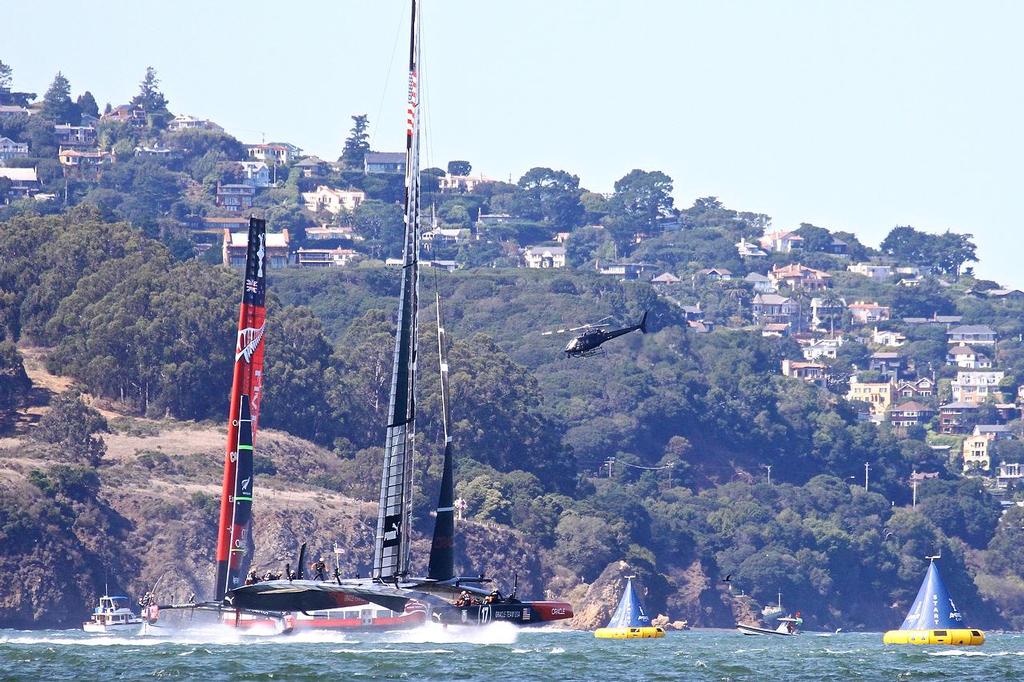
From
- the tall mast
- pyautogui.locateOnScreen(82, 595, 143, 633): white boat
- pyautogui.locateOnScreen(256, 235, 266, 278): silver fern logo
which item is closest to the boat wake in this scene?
the tall mast

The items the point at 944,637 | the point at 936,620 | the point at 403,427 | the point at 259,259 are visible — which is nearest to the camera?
the point at 403,427

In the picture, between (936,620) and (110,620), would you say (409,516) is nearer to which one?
(936,620)

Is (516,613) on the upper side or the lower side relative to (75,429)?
lower

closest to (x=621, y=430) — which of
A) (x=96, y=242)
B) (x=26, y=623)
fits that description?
(x=96, y=242)

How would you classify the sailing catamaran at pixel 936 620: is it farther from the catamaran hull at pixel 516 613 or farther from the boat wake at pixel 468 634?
the catamaran hull at pixel 516 613

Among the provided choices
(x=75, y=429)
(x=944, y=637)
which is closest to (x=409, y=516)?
(x=944, y=637)

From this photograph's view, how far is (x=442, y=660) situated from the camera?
7169 cm

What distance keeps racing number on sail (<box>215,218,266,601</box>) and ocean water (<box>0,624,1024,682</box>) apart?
3.58 m

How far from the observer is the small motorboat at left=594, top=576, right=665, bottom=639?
106m

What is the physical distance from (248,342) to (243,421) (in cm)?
282

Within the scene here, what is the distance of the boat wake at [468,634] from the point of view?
77.3 m

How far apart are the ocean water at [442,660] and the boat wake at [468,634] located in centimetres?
7

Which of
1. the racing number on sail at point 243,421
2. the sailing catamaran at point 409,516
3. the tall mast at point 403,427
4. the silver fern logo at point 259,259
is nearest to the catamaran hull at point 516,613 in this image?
the sailing catamaran at point 409,516

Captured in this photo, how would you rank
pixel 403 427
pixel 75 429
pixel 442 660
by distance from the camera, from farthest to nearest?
pixel 75 429 < pixel 403 427 < pixel 442 660
